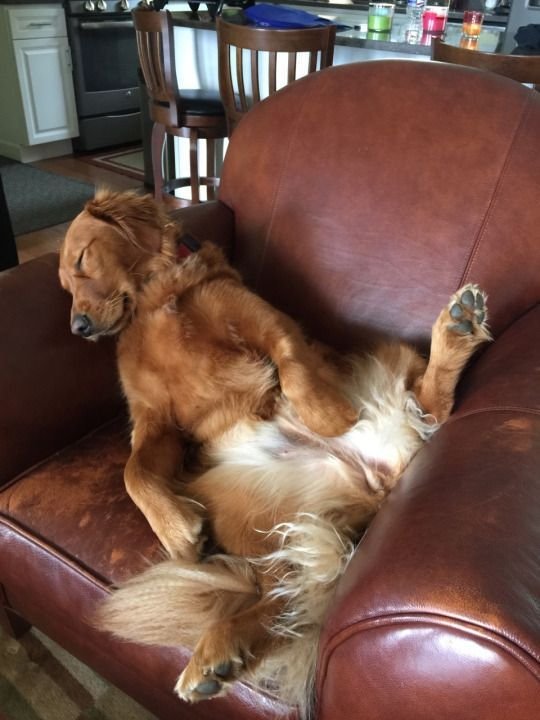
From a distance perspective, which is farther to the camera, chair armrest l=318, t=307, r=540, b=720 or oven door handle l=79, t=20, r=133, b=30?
oven door handle l=79, t=20, r=133, b=30

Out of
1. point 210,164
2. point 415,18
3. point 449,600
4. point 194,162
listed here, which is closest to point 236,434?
point 449,600

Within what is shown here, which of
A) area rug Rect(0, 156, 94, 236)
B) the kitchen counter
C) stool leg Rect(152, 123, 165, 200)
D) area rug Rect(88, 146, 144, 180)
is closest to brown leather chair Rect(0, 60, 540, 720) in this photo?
the kitchen counter

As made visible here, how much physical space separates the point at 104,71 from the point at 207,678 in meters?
5.25

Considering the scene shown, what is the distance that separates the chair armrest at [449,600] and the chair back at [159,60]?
114 inches

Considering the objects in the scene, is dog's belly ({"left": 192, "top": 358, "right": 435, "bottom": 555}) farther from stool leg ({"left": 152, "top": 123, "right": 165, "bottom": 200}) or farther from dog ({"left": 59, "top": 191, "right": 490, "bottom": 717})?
stool leg ({"left": 152, "top": 123, "right": 165, "bottom": 200})

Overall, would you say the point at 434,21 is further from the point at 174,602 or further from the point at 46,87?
the point at 174,602

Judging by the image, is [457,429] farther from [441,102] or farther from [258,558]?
[441,102]

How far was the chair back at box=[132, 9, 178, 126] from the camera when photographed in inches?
120

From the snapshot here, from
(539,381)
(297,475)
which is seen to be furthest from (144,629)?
(539,381)

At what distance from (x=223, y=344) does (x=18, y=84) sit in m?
4.39

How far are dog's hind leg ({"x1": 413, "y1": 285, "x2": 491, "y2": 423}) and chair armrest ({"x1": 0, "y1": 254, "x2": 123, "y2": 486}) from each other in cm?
74

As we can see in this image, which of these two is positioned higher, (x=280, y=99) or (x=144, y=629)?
(x=280, y=99)

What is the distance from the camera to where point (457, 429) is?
93 centimetres

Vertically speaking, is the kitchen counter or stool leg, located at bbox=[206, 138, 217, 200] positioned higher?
the kitchen counter
